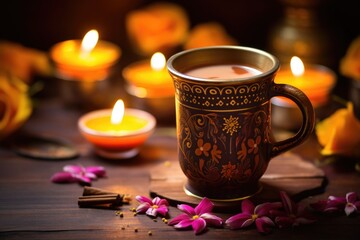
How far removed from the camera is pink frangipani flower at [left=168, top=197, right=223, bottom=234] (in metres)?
1.03

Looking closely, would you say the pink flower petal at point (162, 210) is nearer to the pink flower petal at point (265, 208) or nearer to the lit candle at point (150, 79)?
the pink flower petal at point (265, 208)

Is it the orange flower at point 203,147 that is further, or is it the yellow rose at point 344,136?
the yellow rose at point 344,136

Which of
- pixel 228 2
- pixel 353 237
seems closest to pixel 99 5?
pixel 228 2

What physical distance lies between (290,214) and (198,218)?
0.48ft

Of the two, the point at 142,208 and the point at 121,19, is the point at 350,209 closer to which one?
the point at 142,208

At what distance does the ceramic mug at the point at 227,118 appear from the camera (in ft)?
3.36

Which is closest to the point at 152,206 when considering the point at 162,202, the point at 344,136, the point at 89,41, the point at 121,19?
the point at 162,202

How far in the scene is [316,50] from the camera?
4.96ft

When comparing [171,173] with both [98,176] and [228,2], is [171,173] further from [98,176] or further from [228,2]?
[228,2]

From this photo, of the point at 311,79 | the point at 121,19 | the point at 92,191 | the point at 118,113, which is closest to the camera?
the point at 92,191

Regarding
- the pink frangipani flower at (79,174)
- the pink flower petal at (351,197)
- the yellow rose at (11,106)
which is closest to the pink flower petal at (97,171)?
the pink frangipani flower at (79,174)

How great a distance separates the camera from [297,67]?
4.54 ft

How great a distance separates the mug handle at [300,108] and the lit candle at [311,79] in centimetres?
27

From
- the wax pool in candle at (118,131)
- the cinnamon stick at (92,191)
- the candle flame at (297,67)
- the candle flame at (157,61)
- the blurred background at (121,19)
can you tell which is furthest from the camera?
the blurred background at (121,19)
